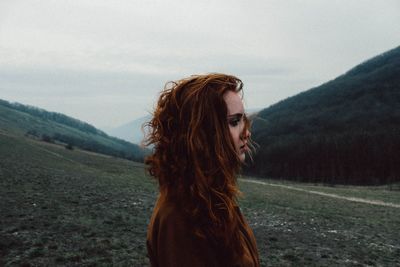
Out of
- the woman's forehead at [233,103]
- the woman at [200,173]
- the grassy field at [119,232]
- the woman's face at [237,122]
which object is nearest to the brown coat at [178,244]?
the woman at [200,173]

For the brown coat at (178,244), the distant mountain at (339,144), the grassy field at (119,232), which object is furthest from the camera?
the distant mountain at (339,144)

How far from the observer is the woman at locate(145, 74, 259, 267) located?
2100 millimetres

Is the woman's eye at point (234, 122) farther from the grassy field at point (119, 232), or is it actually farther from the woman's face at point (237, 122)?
the grassy field at point (119, 232)

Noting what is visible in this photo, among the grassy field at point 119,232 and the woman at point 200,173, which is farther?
the grassy field at point 119,232

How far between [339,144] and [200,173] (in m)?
119

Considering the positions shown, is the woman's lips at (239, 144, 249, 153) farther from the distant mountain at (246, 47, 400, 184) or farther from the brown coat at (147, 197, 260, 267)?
the distant mountain at (246, 47, 400, 184)

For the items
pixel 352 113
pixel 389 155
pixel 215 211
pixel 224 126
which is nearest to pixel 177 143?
pixel 224 126

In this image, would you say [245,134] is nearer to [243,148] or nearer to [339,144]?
[243,148]

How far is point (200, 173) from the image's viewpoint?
2.18 m

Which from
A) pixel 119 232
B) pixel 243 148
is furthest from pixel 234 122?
pixel 119 232

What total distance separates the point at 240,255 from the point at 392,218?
87.3ft

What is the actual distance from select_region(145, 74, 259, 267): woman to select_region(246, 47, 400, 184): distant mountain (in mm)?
87326

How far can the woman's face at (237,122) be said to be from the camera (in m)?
2.37

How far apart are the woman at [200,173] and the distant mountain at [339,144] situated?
87326mm
